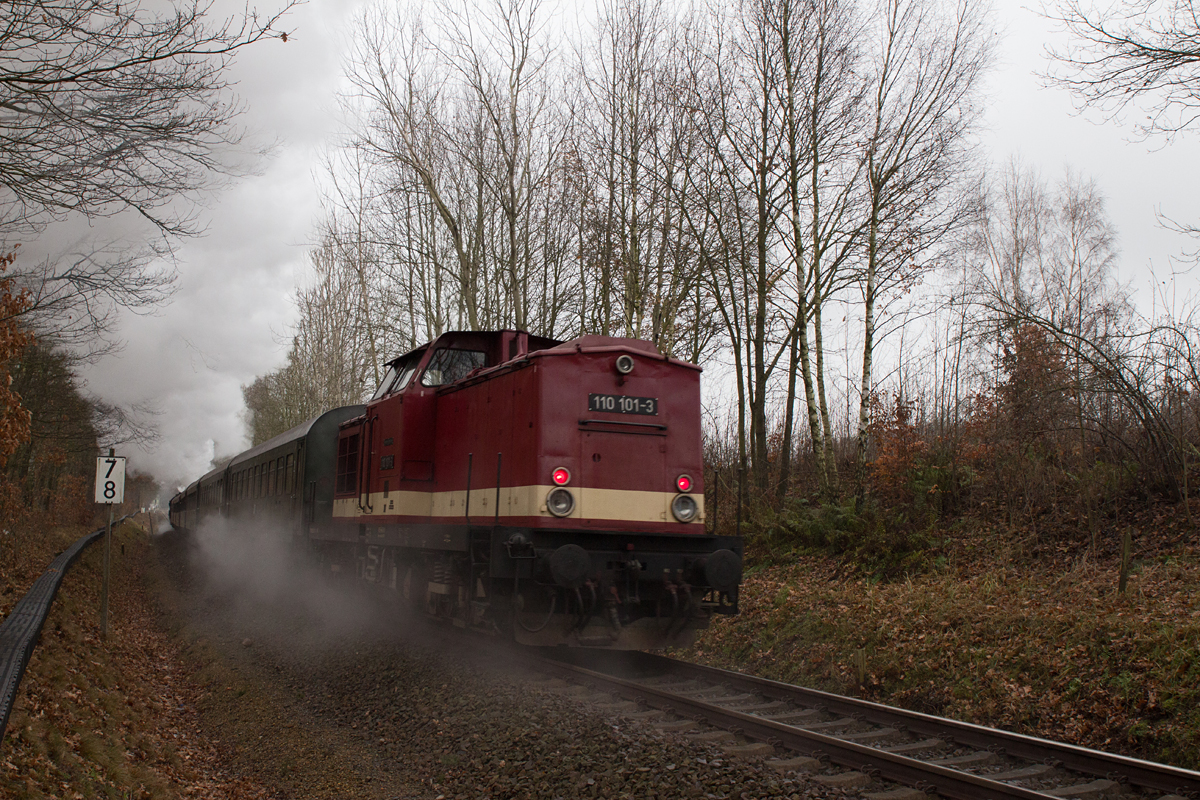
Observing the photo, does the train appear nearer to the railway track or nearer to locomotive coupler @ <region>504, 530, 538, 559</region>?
locomotive coupler @ <region>504, 530, 538, 559</region>

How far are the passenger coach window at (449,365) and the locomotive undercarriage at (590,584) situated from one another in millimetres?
2218

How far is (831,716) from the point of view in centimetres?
628

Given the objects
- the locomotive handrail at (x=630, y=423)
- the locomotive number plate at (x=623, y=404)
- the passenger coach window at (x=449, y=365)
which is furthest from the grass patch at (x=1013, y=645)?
the passenger coach window at (x=449, y=365)

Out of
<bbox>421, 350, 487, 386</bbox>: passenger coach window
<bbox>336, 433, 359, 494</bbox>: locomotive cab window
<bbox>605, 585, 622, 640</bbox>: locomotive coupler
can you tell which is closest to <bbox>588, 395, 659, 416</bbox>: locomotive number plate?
<bbox>605, 585, 622, 640</bbox>: locomotive coupler

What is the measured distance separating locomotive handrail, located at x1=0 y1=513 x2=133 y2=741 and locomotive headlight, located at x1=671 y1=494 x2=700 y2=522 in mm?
5106

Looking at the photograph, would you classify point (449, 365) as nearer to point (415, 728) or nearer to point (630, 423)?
point (630, 423)

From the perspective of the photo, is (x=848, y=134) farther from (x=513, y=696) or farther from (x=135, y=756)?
(x=135, y=756)

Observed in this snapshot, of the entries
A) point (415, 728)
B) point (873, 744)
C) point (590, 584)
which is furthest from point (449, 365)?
point (873, 744)

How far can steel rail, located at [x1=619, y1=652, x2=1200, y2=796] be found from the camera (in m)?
4.55

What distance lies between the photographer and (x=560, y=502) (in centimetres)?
706

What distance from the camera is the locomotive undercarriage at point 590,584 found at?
6.69 metres

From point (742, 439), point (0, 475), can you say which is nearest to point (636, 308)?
point (742, 439)

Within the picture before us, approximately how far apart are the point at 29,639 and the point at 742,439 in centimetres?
1194

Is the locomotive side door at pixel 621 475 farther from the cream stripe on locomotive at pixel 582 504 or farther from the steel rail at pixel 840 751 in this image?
the steel rail at pixel 840 751
